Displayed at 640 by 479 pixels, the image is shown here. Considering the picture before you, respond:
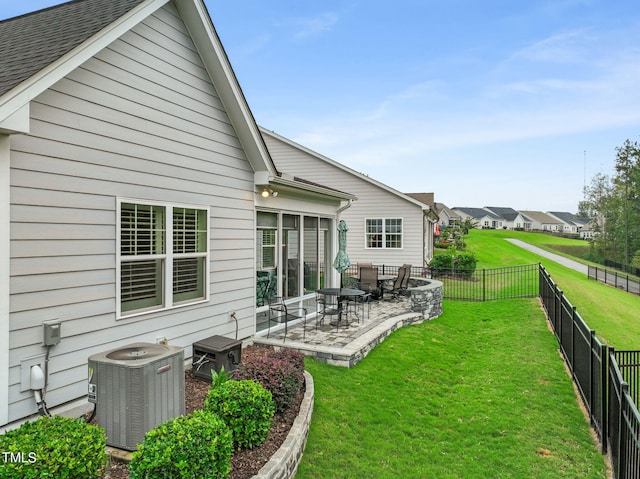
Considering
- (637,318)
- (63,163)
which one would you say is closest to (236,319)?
(63,163)

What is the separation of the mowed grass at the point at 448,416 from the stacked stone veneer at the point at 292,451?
5.6 inches

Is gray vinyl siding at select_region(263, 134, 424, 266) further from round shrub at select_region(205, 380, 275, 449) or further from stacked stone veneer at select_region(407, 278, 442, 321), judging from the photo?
round shrub at select_region(205, 380, 275, 449)

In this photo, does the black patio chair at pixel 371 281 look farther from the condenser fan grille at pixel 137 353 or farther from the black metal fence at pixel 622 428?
the condenser fan grille at pixel 137 353

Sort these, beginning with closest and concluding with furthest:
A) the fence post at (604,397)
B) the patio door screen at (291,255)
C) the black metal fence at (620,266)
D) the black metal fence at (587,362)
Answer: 1. the fence post at (604,397)
2. the black metal fence at (587,362)
3. the patio door screen at (291,255)
4. the black metal fence at (620,266)

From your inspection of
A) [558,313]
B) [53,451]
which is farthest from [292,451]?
[558,313]

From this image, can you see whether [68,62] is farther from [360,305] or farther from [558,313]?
[558,313]

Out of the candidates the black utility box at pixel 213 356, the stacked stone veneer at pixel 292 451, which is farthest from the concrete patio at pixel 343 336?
the stacked stone veneer at pixel 292 451

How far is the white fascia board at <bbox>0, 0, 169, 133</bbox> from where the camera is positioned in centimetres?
353

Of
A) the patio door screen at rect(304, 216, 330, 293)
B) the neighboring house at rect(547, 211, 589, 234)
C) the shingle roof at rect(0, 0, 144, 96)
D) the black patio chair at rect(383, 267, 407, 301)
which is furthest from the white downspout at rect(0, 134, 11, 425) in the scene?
the neighboring house at rect(547, 211, 589, 234)

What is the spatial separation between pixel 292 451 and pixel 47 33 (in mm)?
6040

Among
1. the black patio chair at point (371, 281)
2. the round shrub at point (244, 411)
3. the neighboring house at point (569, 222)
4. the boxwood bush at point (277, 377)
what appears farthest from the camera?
the neighboring house at point (569, 222)

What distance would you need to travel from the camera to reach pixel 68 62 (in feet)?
13.5

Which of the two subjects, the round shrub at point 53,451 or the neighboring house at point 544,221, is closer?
the round shrub at point 53,451

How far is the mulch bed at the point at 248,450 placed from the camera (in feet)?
11.2
